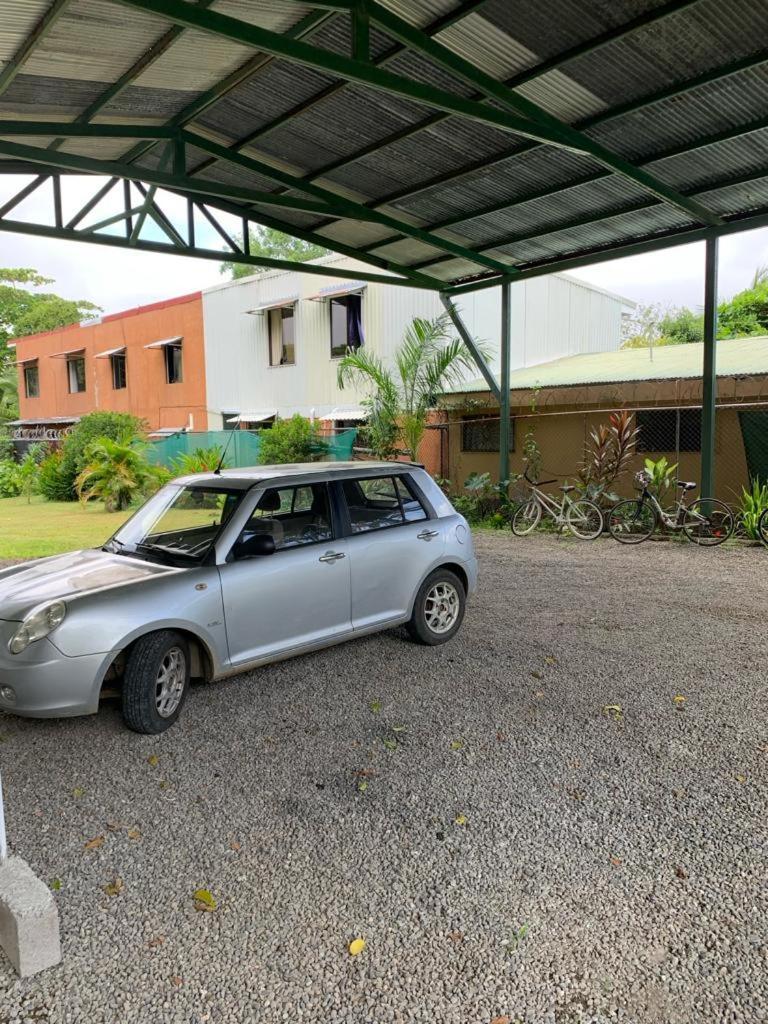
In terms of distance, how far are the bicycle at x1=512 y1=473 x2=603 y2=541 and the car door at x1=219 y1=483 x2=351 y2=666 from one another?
728cm

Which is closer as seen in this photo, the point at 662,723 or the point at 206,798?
the point at 206,798

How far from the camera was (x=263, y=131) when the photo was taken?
8.41 meters

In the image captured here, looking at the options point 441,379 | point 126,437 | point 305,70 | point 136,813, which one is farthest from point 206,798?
point 126,437

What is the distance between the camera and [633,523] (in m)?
11.4

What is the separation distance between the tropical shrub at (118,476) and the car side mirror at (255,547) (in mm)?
12830

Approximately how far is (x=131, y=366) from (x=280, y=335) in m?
8.22

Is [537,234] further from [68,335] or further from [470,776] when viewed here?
[68,335]

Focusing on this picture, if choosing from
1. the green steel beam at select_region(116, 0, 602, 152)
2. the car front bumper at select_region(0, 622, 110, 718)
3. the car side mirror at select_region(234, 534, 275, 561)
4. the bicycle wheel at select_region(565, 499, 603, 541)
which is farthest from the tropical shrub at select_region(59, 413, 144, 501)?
the car front bumper at select_region(0, 622, 110, 718)

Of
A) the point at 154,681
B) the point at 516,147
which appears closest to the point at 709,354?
the point at 516,147

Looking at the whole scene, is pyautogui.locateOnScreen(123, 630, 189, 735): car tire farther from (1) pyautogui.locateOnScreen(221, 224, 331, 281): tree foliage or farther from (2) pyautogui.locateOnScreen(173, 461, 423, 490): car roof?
(1) pyautogui.locateOnScreen(221, 224, 331, 281): tree foliage

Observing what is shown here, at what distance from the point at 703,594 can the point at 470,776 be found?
502 centimetres

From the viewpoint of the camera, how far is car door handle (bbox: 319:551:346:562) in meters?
4.91

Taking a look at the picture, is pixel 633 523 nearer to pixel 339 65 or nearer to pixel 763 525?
pixel 763 525

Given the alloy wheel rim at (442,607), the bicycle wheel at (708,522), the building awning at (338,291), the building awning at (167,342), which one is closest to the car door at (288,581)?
the alloy wheel rim at (442,607)
